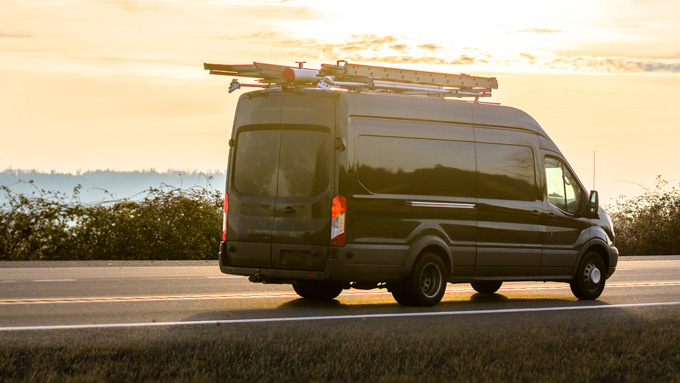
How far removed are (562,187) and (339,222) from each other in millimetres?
4197

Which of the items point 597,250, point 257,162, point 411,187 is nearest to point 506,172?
point 411,187

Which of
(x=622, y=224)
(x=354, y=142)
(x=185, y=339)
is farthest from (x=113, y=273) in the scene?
(x=622, y=224)

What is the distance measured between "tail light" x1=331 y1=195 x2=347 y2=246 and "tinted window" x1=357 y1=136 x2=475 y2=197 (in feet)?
1.25

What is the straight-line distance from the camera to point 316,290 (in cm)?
1328

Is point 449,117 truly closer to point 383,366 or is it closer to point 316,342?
point 316,342

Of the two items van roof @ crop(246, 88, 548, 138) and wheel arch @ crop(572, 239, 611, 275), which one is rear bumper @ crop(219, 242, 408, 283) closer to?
van roof @ crop(246, 88, 548, 138)

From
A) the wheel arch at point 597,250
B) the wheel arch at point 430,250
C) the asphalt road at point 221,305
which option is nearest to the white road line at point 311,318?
the asphalt road at point 221,305

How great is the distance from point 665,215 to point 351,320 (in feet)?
66.9

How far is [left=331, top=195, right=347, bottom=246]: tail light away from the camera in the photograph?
458 inches

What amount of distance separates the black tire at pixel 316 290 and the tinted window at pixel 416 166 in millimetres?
1834

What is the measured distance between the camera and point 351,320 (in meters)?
11.1

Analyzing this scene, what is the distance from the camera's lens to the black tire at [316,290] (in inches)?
520

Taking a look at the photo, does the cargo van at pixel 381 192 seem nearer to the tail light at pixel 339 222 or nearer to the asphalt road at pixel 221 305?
the tail light at pixel 339 222

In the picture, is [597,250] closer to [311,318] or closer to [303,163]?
[303,163]
